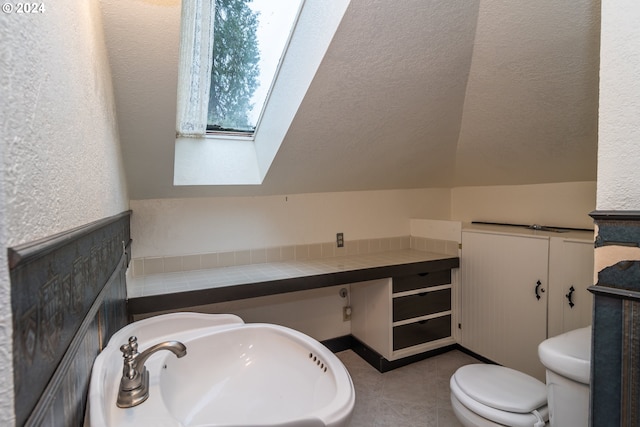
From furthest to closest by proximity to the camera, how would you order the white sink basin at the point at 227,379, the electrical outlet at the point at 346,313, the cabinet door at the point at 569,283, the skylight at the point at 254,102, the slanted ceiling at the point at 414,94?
the electrical outlet at the point at 346,313
the cabinet door at the point at 569,283
the skylight at the point at 254,102
the slanted ceiling at the point at 414,94
the white sink basin at the point at 227,379

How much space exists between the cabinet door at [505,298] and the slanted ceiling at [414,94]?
23.2 inches

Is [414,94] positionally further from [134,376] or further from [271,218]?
[134,376]

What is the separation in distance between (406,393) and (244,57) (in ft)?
7.43

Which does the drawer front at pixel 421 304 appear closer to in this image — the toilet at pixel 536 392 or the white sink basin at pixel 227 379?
the toilet at pixel 536 392

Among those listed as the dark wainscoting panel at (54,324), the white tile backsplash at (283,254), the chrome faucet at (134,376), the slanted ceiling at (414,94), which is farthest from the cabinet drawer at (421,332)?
the dark wainscoting panel at (54,324)

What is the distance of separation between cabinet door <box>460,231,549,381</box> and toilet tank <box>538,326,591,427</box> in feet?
3.05

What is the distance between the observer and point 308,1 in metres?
1.53

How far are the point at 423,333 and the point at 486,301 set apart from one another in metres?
0.51

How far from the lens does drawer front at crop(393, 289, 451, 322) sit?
2.38 metres

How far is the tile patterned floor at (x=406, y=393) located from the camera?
6.26ft

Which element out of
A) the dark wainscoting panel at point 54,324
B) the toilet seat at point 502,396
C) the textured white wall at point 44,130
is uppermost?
the textured white wall at point 44,130

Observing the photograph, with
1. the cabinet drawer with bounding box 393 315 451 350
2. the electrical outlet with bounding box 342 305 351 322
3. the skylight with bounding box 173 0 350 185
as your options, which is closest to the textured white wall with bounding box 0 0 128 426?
the skylight with bounding box 173 0 350 185

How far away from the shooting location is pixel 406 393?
2146mm

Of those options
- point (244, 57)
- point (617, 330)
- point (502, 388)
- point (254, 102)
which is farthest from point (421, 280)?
point (244, 57)
